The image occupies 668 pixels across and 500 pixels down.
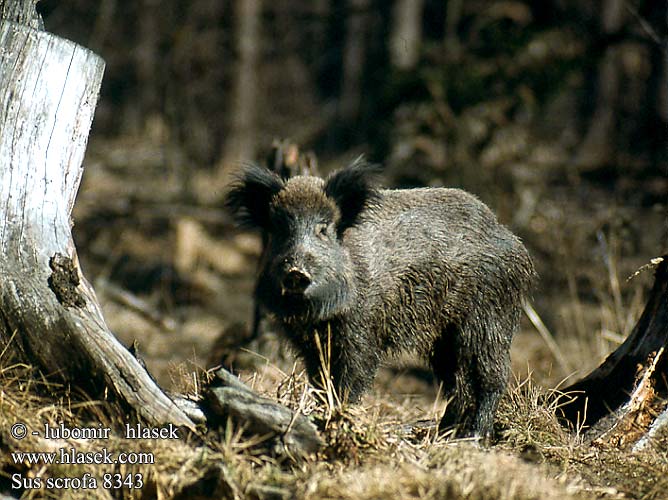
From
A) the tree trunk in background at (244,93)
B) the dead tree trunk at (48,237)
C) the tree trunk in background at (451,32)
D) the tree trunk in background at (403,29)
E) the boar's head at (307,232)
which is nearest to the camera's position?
the dead tree trunk at (48,237)

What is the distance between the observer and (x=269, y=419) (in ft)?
13.3

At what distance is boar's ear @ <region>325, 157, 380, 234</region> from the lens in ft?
16.4

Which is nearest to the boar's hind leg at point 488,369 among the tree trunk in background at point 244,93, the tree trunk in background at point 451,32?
the tree trunk in background at point 451,32

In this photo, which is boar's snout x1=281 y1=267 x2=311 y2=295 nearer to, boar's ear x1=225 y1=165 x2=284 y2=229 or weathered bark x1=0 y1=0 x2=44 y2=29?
boar's ear x1=225 y1=165 x2=284 y2=229

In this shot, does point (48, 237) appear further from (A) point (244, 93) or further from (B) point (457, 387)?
(A) point (244, 93)

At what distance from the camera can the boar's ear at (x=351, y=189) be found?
5012 mm

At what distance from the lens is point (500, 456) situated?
3.96 metres

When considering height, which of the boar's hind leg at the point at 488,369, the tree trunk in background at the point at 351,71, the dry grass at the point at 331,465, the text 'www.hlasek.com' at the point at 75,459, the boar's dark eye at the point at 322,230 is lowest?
the text 'www.hlasek.com' at the point at 75,459

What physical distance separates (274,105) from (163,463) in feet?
59.8

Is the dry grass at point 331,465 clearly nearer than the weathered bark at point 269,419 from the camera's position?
Yes

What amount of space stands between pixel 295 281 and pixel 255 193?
84cm

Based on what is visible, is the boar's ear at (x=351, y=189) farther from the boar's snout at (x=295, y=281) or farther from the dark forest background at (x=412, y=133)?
the dark forest background at (x=412, y=133)

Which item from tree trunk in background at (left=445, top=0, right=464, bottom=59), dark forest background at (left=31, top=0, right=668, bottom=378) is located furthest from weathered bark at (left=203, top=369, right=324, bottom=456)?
tree trunk in background at (left=445, top=0, right=464, bottom=59)

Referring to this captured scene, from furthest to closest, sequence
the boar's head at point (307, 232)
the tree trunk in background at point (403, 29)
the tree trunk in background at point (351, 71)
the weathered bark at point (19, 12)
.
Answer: the tree trunk in background at point (351, 71)
the tree trunk in background at point (403, 29)
the boar's head at point (307, 232)
the weathered bark at point (19, 12)
